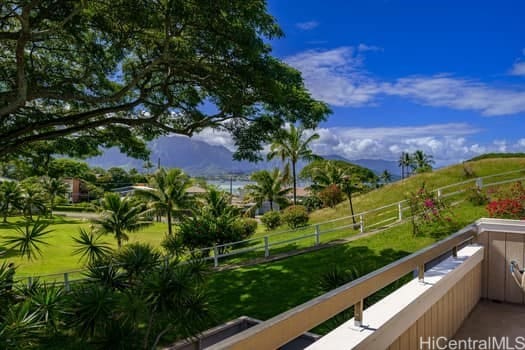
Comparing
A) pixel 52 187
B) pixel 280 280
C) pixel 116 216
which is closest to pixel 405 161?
pixel 52 187

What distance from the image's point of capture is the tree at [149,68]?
6.52 metres

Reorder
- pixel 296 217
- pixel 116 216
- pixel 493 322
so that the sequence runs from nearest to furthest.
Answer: pixel 493 322, pixel 116 216, pixel 296 217

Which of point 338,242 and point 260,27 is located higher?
point 260,27

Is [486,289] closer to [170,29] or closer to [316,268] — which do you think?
[316,268]

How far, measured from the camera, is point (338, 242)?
1327cm

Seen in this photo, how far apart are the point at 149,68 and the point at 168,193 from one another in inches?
603

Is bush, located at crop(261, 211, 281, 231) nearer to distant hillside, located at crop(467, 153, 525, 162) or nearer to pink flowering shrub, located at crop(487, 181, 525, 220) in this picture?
pink flowering shrub, located at crop(487, 181, 525, 220)

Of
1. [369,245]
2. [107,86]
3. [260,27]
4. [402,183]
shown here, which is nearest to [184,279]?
[260,27]

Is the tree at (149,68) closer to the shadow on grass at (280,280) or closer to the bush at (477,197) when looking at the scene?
the shadow on grass at (280,280)

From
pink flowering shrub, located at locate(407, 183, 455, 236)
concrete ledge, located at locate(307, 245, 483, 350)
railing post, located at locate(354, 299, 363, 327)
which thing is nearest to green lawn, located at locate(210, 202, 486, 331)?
pink flowering shrub, located at locate(407, 183, 455, 236)

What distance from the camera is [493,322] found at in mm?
3408

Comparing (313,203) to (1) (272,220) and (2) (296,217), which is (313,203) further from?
(2) (296,217)

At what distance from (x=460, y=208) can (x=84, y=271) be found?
14501 millimetres

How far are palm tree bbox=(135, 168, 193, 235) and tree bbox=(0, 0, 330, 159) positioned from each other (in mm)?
11505
